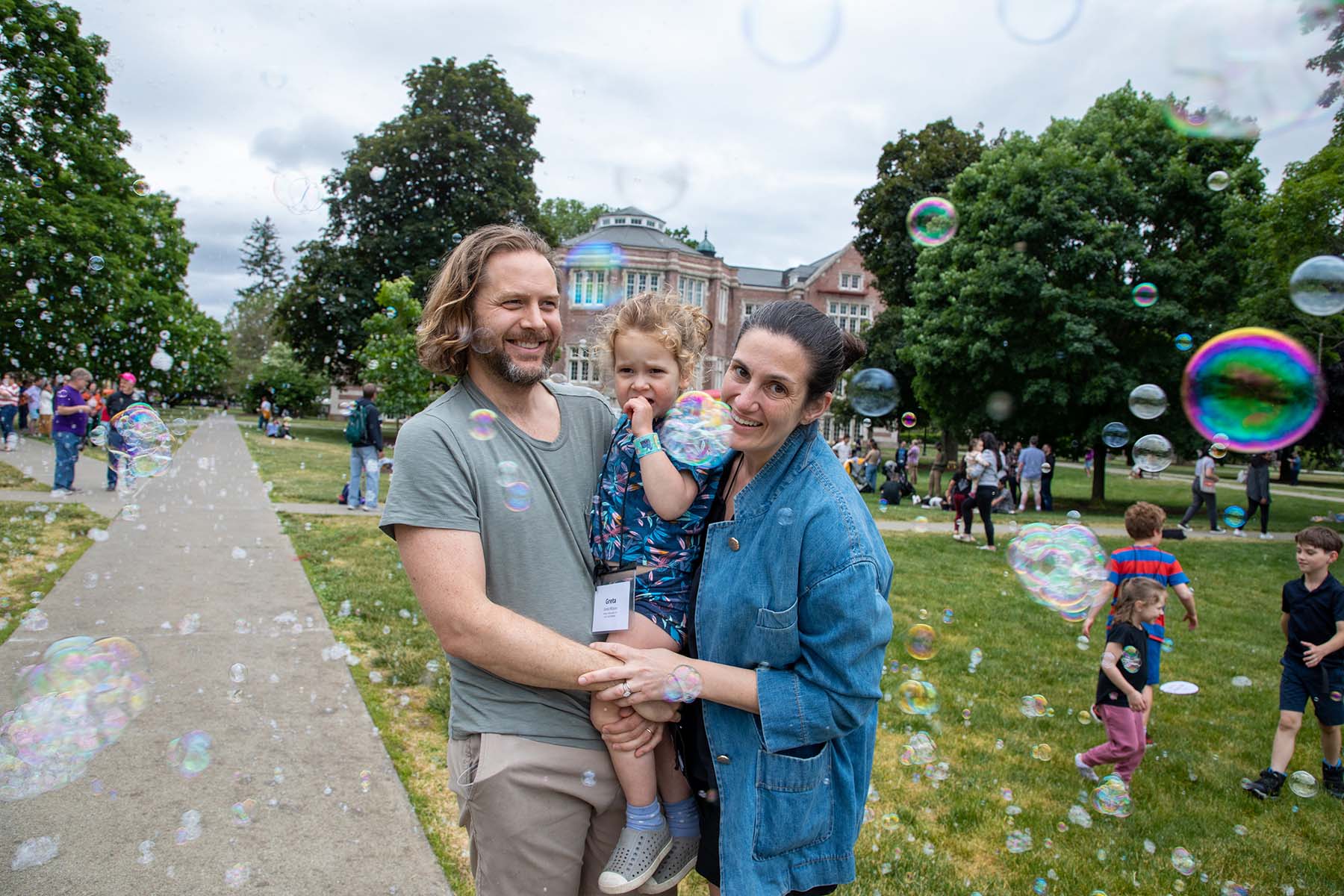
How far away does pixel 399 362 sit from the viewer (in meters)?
22.0

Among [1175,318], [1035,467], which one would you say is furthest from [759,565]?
[1175,318]

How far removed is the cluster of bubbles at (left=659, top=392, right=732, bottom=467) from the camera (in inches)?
79.4

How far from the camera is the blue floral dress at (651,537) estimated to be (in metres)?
1.96

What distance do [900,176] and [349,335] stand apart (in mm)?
23057

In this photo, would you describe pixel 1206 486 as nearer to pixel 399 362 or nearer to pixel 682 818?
pixel 682 818

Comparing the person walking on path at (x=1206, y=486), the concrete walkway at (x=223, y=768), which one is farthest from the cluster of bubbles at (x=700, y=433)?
the person walking on path at (x=1206, y=486)

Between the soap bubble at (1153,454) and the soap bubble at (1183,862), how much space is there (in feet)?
12.1

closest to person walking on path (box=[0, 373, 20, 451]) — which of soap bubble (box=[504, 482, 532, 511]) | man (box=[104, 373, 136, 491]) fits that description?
man (box=[104, 373, 136, 491])

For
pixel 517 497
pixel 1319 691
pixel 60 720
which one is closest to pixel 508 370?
pixel 517 497

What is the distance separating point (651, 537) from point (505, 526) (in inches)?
13.9

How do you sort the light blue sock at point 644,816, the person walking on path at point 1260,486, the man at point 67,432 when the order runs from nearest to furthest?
1. the light blue sock at point 644,816
2. the man at point 67,432
3. the person walking on path at point 1260,486

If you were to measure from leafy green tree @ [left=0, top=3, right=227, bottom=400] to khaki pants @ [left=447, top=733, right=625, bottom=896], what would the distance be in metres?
14.7

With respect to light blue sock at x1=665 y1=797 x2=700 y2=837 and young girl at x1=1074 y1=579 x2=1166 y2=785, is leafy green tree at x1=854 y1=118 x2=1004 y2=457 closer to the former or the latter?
young girl at x1=1074 y1=579 x2=1166 y2=785

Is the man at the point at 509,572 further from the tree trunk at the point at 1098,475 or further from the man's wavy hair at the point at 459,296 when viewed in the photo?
the tree trunk at the point at 1098,475
